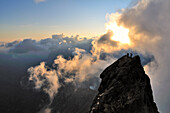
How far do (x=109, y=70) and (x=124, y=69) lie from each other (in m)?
6.18

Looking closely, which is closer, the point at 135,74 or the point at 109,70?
the point at 135,74

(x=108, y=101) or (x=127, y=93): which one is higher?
(x=127, y=93)

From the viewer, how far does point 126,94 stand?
2802 centimetres

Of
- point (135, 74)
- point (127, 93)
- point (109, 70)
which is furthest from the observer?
point (109, 70)

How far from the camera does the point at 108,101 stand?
28.2m

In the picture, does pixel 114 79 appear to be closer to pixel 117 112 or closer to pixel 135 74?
pixel 135 74

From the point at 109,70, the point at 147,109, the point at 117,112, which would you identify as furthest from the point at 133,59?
the point at 117,112

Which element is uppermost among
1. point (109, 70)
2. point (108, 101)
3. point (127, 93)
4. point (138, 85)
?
point (109, 70)

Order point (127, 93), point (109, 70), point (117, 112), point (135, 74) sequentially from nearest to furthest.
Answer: point (117, 112)
point (127, 93)
point (135, 74)
point (109, 70)

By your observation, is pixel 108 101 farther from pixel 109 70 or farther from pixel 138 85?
pixel 109 70

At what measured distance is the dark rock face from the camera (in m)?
26.5

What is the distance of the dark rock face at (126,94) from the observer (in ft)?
87.1

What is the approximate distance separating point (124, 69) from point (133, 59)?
4.45 m

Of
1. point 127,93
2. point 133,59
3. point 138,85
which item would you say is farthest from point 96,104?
point 133,59
